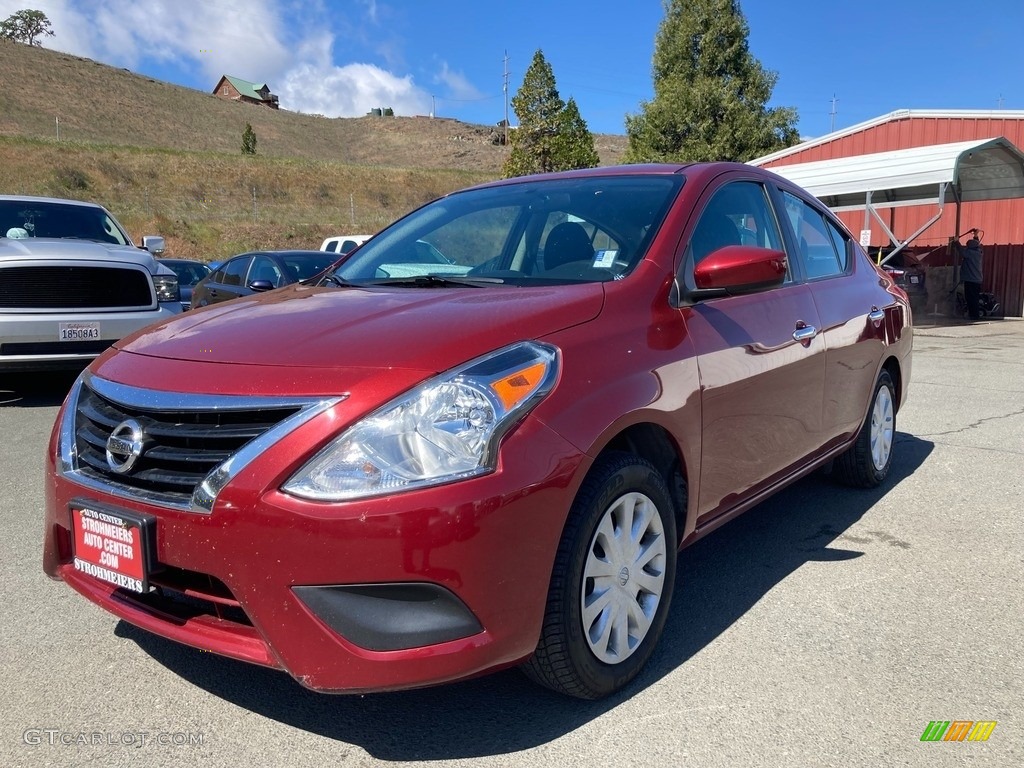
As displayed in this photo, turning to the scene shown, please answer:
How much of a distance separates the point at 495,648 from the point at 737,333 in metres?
1.58

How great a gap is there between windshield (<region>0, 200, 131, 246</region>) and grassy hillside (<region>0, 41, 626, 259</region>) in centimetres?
2592

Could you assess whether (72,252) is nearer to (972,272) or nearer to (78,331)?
(78,331)

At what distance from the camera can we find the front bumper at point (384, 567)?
2.00 metres

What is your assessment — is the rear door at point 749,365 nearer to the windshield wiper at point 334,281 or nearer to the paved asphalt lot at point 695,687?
the paved asphalt lot at point 695,687

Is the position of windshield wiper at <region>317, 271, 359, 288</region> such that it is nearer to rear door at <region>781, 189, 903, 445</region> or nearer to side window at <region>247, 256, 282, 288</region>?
rear door at <region>781, 189, 903, 445</region>

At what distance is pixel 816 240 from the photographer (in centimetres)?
426

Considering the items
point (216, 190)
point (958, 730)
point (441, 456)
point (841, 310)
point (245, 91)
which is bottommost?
point (958, 730)

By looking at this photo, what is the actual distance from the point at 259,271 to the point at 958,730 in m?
9.04

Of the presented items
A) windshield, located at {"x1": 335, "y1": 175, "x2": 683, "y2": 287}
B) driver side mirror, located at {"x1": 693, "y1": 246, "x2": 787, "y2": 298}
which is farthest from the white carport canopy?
driver side mirror, located at {"x1": 693, "y1": 246, "x2": 787, "y2": 298}

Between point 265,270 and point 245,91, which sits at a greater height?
point 245,91

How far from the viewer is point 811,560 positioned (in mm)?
3725

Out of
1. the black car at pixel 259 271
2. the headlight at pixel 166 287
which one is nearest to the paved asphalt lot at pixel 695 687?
the headlight at pixel 166 287

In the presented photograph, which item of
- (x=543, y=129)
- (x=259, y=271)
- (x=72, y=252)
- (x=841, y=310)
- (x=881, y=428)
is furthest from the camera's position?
(x=543, y=129)

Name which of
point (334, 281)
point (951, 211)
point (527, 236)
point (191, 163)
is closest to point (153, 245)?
point (334, 281)
